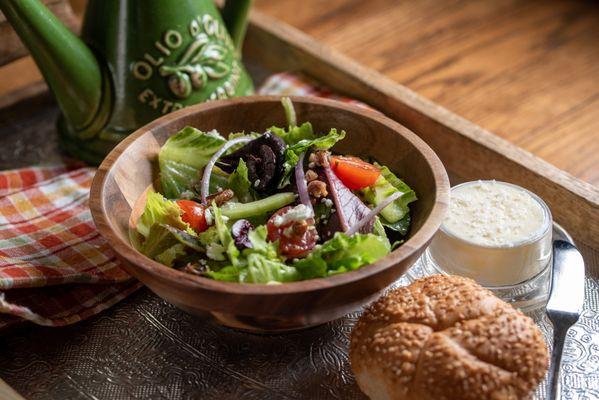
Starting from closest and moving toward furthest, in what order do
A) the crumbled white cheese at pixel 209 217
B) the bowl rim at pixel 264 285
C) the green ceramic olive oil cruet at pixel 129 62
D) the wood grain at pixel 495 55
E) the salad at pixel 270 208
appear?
1. the bowl rim at pixel 264 285
2. the salad at pixel 270 208
3. the crumbled white cheese at pixel 209 217
4. the green ceramic olive oil cruet at pixel 129 62
5. the wood grain at pixel 495 55

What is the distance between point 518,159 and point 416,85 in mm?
599

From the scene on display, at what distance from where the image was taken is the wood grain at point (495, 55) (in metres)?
1.93

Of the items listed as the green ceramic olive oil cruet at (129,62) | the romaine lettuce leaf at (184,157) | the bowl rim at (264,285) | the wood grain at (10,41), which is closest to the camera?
the bowl rim at (264,285)

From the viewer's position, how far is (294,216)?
49.2 inches

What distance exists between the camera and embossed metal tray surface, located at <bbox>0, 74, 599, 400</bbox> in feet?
4.06

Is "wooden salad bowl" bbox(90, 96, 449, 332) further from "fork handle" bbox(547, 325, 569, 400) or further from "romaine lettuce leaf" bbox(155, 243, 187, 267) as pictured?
"fork handle" bbox(547, 325, 569, 400)

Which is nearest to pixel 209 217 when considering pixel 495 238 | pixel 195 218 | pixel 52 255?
pixel 195 218

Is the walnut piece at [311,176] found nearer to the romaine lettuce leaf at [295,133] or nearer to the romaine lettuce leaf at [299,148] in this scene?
the romaine lettuce leaf at [299,148]

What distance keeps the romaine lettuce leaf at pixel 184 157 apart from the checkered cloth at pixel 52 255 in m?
0.19

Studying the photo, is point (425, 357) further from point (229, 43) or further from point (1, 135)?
point (1, 135)

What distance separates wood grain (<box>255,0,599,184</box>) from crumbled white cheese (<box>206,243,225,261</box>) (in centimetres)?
94

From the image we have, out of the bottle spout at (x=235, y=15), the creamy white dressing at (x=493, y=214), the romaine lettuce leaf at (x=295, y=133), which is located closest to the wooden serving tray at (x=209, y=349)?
the creamy white dressing at (x=493, y=214)

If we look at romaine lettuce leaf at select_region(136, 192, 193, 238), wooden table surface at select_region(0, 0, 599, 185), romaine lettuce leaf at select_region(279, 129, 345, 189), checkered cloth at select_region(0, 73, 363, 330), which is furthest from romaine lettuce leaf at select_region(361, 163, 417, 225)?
wooden table surface at select_region(0, 0, 599, 185)

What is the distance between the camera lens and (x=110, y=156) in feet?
4.52
